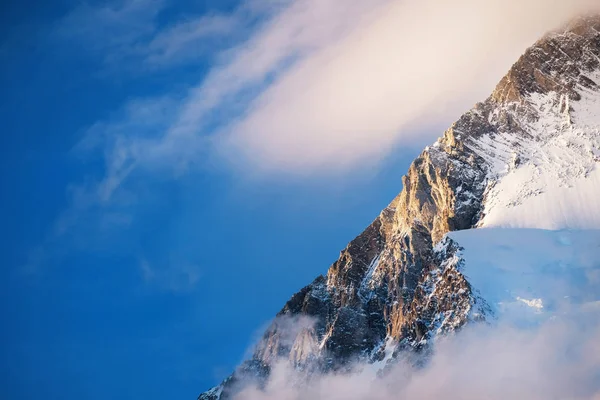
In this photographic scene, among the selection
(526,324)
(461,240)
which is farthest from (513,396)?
(461,240)

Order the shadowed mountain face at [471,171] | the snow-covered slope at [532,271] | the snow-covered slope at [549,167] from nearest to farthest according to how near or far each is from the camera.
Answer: the snow-covered slope at [532,271] → the snow-covered slope at [549,167] → the shadowed mountain face at [471,171]

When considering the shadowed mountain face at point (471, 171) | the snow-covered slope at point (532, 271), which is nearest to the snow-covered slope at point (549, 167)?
the shadowed mountain face at point (471, 171)

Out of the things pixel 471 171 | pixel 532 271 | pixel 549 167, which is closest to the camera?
pixel 532 271

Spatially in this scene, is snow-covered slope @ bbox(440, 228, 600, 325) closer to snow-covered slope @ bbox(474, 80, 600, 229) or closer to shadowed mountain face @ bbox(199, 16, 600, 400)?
snow-covered slope @ bbox(474, 80, 600, 229)

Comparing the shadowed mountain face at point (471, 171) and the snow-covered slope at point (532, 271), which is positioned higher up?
the shadowed mountain face at point (471, 171)

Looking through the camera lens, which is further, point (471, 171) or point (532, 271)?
point (471, 171)

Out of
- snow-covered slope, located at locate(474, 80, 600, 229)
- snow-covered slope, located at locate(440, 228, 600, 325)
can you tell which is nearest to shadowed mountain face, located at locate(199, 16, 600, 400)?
snow-covered slope, located at locate(474, 80, 600, 229)

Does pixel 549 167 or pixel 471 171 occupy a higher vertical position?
pixel 471 171

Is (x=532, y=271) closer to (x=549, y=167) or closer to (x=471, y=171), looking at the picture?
(x=549, y=167)

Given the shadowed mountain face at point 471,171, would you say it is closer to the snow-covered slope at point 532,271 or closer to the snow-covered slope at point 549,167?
the snow-covered slope at point 549,167

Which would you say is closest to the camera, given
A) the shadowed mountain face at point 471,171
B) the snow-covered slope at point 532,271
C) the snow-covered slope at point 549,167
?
the snow-covered slope at point 532,271

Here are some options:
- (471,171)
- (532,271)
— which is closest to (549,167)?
(471,171)

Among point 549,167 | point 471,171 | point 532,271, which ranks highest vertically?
point 471,171

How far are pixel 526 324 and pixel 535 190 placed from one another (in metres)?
36.1
